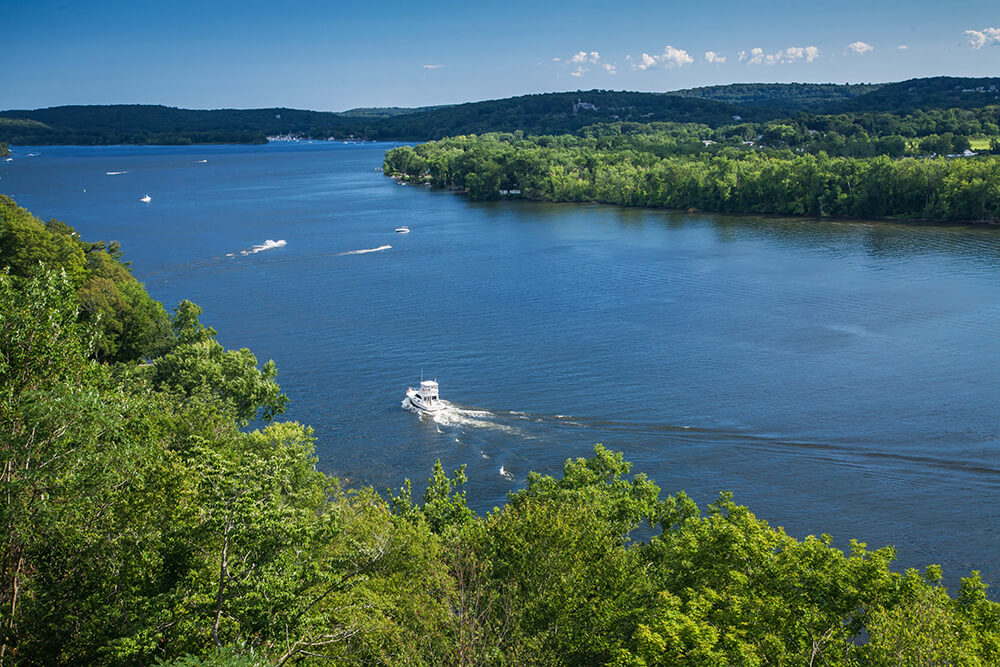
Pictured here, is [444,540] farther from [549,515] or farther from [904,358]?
[904,358]

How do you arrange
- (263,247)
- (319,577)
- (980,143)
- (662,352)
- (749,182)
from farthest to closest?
1. (980,143)
2. (749,182)
3. (263,247)
4. (662,352)
5. (319,577)

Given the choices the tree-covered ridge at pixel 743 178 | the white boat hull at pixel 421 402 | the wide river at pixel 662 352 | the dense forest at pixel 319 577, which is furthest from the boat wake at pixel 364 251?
the dense forest at pixel 319 577

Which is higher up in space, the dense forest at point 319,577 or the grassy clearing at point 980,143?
the grassy clearing at point 980,143

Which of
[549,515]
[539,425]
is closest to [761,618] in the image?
[549,515]

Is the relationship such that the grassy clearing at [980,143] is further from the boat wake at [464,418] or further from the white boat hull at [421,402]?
the white boat hull at [421,402]

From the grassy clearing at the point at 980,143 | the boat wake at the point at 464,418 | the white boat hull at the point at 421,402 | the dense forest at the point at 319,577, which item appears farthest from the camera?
the grassy clearing at the point at 980,143

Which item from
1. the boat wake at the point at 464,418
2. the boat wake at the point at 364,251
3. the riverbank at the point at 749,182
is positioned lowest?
the boat wake at the point at 464,418

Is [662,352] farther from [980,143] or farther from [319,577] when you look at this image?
[980,143]

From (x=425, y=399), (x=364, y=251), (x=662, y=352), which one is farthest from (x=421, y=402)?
(x=364, y=251)
